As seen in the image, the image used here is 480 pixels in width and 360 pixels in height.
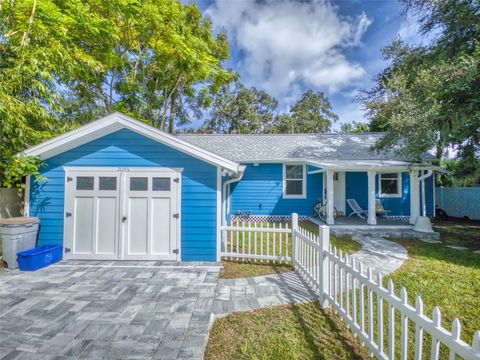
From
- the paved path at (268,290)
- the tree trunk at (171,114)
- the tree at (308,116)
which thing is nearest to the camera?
the paved path at (268,290)

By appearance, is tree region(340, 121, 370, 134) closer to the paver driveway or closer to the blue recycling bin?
the paver driveway

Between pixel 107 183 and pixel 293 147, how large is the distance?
907 centimetres

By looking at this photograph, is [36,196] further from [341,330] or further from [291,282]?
[341,330]

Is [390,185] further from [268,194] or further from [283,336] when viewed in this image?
[283,336]

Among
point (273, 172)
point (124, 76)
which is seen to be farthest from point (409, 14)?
point (124, 76)

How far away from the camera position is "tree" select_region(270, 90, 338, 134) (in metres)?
26.9

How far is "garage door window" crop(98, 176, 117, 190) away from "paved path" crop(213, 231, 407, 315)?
329 centimetres

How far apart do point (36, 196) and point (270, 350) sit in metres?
5.97

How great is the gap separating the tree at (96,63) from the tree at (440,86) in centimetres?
932

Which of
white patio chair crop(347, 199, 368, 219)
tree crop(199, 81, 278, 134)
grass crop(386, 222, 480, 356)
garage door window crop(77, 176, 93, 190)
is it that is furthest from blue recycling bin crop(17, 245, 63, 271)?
tree crop(199, 81, 278, 134)

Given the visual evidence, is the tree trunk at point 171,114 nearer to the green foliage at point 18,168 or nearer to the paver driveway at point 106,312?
the green foliage at point 18,168

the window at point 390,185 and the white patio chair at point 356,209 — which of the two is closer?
the white patio chair at point 356,209

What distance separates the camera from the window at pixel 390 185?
10859 mm

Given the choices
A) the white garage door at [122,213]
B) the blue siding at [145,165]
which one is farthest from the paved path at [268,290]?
the white garage door at [122,213]
